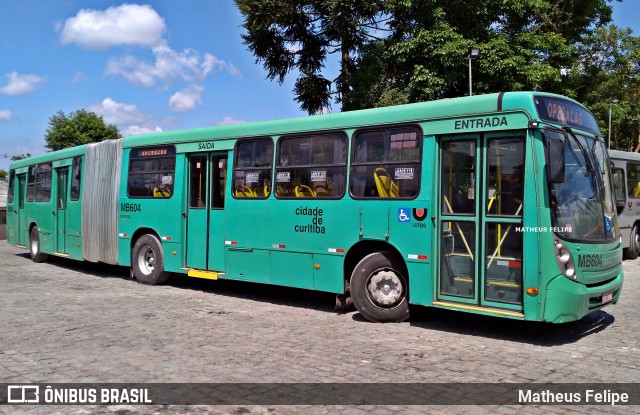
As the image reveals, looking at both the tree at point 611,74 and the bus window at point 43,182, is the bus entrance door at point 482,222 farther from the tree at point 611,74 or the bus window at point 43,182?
the tree at point 611,74

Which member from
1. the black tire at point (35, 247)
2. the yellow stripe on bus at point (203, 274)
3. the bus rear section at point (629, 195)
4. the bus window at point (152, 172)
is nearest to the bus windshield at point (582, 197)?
the yellow stripe on bus at point (203, 274)

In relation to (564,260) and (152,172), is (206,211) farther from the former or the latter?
(564,260)

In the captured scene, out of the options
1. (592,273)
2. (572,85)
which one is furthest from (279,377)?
(572,85)

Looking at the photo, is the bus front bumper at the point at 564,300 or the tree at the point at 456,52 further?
the tree at the point at 456,52

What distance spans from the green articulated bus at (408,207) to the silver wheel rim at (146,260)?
0.40 meters

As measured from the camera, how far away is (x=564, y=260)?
21.6ft

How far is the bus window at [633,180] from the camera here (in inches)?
595

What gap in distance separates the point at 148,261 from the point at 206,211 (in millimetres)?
2395

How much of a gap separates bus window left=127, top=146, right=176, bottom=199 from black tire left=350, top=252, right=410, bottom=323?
499 cm

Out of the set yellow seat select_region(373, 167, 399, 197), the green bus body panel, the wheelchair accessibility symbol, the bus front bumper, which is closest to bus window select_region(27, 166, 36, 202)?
the green bus body panel

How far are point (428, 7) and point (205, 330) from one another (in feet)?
54.8

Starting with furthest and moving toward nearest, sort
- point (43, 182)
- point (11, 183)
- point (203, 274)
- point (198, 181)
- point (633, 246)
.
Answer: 1. point (11, 183)
2. point (43, 182)
3. point (633, 246)
4. point (198, 181)
5. point (203, 274)

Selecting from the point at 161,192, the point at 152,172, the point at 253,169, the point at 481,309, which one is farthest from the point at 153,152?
the point at 481,309

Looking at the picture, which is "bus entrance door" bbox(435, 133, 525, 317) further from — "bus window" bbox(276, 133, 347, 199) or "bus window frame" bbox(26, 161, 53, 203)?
"bus window frame" bbox(26, 161, 53, 203)
